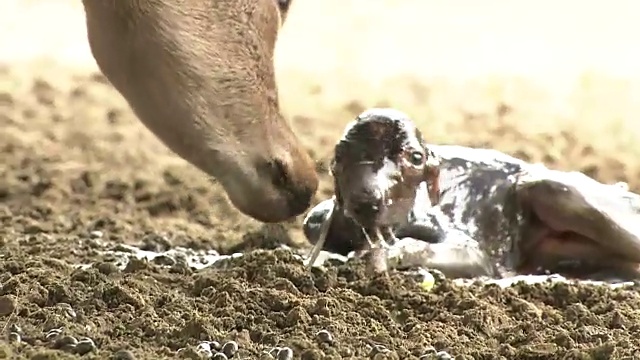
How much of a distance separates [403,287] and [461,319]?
0.73ft

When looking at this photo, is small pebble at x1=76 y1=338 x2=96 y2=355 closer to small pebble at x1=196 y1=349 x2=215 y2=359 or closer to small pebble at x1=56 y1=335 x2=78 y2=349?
small pebble at x1=56 y1=335 x2=78 y2=349

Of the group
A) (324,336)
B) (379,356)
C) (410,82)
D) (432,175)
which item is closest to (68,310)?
(324,336)

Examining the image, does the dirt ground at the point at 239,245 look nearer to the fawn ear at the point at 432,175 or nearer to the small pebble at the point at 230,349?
the small pebble at the point at 230,349

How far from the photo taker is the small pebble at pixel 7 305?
6.54 feet

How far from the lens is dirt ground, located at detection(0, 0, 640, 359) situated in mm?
1962

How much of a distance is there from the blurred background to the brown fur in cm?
232

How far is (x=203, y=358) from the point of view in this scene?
1.77m

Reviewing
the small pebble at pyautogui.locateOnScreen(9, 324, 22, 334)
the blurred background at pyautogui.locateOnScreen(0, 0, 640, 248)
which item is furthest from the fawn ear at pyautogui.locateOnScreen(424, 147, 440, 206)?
the blurred background at pyautogui.locateOnScreen(0, 0, 640, 248)

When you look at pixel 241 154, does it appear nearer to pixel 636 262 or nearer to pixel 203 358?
pixel 203 358

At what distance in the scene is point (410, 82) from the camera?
604 cm

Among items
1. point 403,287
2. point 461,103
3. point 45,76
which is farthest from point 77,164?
point 403,287

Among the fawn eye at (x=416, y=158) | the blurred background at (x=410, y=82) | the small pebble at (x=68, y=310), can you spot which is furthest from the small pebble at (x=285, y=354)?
the blurred background at (x=410, y=82)

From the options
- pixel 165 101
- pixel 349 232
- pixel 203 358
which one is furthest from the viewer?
pixel 349 232

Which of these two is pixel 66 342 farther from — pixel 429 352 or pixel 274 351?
pixel 429 352
